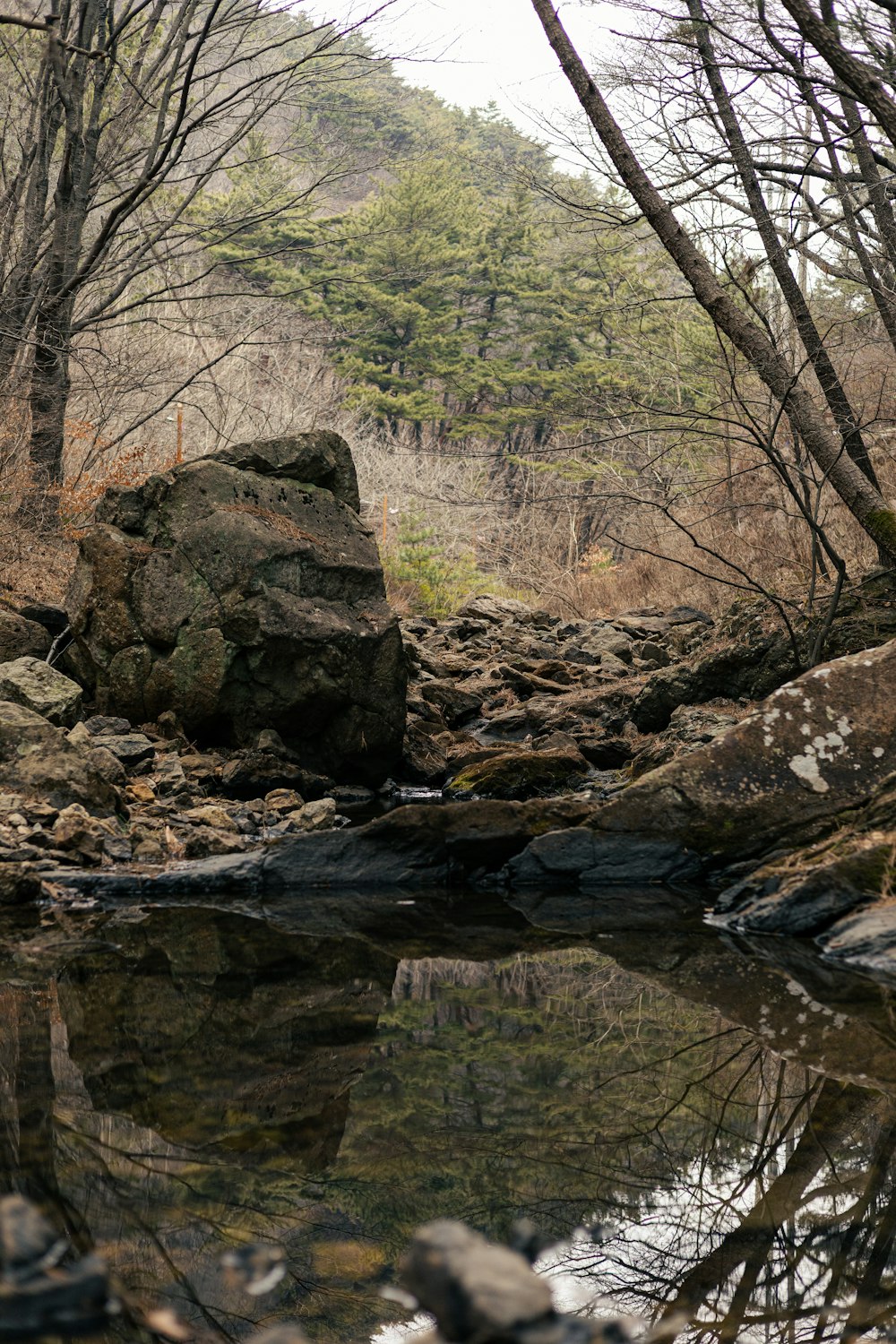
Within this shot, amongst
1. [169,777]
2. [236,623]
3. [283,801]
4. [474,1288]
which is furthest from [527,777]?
[474,1288]

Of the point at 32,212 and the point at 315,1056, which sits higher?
the point at 32,212

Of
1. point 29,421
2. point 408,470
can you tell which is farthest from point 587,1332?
point 408,470

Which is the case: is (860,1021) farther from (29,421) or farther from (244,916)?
(29,421)

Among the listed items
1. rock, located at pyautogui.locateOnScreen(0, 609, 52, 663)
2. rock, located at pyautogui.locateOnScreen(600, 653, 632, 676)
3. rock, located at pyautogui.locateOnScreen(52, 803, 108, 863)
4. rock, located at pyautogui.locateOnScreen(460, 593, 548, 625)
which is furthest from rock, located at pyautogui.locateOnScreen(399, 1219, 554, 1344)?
rock, located at pyautogui.locateOnScreen(460, 593, 548, 625)

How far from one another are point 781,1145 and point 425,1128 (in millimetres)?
844

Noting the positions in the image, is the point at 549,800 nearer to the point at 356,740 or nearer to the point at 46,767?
the point at 356,740

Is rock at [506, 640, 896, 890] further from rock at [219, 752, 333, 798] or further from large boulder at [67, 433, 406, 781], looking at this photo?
large boulder at [67, 433, 406, 781]

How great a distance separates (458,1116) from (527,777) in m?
5.29

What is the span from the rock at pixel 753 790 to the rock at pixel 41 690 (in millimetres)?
3345

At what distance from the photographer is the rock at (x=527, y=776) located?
823 cm

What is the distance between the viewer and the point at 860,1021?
12.4 ft

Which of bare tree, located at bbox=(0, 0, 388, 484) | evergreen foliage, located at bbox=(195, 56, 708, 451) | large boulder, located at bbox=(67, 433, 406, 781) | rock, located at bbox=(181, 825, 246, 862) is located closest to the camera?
rock, located at bbox=(181, 825, 246, 862)

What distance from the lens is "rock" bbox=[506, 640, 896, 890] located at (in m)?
5.76

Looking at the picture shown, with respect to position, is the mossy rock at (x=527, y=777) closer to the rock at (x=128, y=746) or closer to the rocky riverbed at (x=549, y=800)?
the rocky riverbed at (x=549, y=800)
